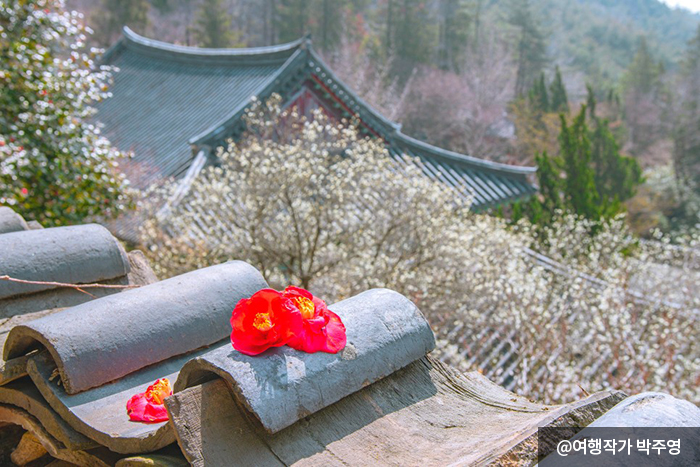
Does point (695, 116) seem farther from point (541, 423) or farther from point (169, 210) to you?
point (541, 423)

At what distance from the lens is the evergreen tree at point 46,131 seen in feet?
17.7

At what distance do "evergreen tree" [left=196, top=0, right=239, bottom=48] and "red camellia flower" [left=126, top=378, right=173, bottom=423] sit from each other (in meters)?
30.5

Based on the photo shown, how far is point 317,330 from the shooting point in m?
1.56

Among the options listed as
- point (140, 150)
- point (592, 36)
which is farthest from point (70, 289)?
point (592, 36)

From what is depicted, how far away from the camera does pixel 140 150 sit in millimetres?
13328

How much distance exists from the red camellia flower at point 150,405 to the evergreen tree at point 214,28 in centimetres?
3050

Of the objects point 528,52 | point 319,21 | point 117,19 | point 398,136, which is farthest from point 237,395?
point 528,52

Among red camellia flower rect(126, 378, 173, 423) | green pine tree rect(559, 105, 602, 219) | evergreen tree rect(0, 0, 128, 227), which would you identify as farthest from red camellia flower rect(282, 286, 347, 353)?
green pine tree rect(559, 105, 602, 219)

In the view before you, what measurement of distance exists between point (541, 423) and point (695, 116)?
34837mm

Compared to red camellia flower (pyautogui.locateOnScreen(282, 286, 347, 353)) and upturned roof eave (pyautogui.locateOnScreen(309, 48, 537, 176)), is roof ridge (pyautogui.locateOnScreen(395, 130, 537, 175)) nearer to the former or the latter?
upturned roof eave (pyautogui.locateOnScreen(309, 48, 537, 176))

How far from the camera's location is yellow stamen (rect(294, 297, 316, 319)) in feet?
5.26

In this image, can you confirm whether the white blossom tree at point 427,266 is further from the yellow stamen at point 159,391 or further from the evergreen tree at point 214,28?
the evergreen tree at point 214,28

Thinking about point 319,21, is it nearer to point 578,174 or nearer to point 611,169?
point 611,169

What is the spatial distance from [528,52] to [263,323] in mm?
44041
